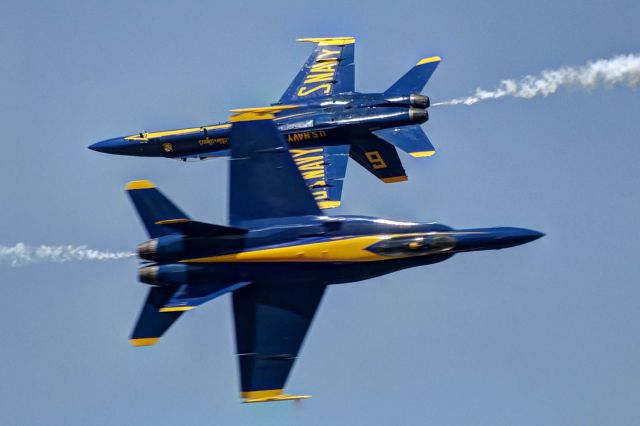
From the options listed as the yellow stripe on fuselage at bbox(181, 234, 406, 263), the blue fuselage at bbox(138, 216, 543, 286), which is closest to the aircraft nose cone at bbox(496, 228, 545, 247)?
the blue fuselage at bbox(138, 216, 543, 286)

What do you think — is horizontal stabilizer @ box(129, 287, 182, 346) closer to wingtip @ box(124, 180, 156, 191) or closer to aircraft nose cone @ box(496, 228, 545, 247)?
wingtip @ box(124, 180, 156, 191)

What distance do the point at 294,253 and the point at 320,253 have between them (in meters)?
0.61

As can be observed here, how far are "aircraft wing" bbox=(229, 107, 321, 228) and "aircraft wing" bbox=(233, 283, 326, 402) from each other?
1.82 meters

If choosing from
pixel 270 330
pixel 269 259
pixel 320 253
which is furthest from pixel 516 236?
pixel 270 330

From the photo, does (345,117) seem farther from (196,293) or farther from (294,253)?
(196,293)

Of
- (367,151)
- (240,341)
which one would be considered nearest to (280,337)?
(240,341)

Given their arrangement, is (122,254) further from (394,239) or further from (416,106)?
(416,106)

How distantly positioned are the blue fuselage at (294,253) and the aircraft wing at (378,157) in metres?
9.12

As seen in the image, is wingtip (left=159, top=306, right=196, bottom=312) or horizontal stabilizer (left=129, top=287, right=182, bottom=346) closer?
wingtip (left=159, top=306, right=196, bottom=312)

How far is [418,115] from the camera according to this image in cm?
4366

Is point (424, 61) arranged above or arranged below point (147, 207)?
above

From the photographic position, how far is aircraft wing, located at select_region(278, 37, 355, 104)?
148 ft

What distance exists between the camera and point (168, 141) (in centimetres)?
4553

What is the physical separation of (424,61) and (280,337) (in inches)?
505
